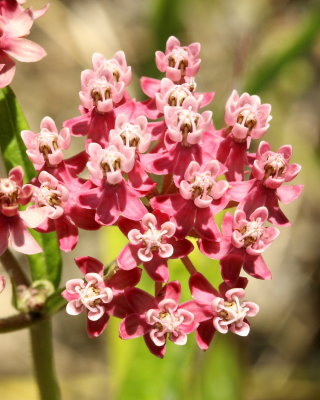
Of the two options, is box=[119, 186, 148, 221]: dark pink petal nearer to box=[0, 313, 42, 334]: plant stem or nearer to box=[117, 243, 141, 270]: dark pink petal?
box=[117, 243, 141, 270]: dark pink petal

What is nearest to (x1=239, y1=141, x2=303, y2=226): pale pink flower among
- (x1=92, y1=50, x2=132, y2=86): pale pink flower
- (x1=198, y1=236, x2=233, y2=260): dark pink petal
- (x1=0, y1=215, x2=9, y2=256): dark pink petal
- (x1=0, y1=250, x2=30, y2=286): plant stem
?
(x1=198, y1=236, x2=233, y2=260): dark pink petal

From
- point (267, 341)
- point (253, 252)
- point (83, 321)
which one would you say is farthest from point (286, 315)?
point (253, 252)

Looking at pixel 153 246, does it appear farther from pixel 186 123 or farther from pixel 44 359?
pixel 44 359

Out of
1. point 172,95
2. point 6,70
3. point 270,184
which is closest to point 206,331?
point 270,184

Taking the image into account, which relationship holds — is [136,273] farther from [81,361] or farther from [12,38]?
[81,361]

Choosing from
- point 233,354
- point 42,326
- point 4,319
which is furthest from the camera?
point 233,354

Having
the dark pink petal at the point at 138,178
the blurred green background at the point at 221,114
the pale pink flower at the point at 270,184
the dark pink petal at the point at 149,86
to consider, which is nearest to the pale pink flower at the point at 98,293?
the dark pink petal at the point at 138,178
